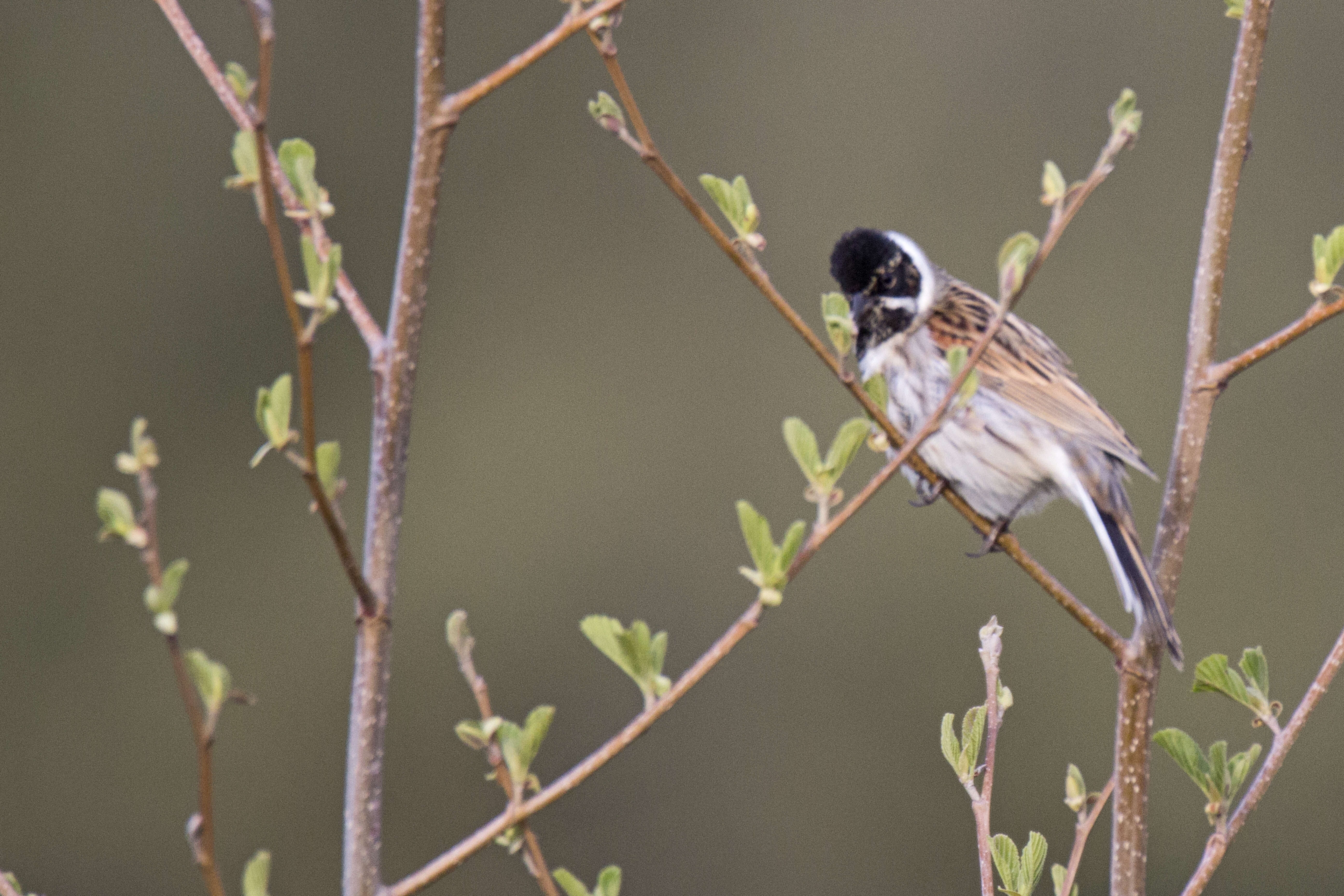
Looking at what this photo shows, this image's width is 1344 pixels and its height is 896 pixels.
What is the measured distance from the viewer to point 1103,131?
746 centimetres

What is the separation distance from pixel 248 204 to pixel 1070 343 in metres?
3.79

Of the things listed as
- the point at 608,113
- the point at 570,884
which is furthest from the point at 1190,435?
the point at 570,884

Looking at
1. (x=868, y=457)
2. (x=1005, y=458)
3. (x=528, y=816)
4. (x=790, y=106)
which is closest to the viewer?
(x=528, y=816)

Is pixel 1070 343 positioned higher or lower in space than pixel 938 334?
lower

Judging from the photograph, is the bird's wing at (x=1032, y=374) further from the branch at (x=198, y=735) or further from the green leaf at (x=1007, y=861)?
the branch at (x=198, y=735)

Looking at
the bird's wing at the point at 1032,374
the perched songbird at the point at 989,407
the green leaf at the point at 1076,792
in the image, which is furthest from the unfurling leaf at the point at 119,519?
the bird's wing at the point at 1032,374

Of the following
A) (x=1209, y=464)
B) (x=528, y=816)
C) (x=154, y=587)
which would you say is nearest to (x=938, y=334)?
(x=528, y=816)

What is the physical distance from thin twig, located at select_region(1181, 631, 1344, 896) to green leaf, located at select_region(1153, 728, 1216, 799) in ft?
0.12

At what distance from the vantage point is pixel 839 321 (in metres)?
1.38

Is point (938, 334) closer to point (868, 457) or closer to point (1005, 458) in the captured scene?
point (1005, 458)

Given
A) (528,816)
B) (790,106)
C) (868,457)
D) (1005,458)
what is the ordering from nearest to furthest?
(528,816) → (1005,458) → (868,457) → (790,106)

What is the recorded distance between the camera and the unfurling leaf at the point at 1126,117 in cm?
129

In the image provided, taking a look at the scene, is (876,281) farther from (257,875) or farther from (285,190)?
(257,875)

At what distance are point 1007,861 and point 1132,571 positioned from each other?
3.30 feet
